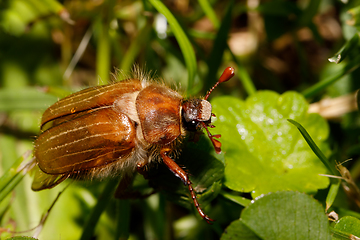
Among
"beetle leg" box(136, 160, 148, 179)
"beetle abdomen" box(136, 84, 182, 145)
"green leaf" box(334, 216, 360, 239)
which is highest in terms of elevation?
"beetle abdomen" box(136, 84, 182, 145)

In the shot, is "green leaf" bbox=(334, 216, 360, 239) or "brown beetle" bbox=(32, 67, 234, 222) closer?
"green leaf" bbox=(334, 216, 360, 239)

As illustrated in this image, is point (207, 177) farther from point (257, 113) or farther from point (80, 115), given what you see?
point (80, 115)

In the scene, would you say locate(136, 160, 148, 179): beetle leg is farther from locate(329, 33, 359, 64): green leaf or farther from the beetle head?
locate(329, 33, 359, 64): green leaf

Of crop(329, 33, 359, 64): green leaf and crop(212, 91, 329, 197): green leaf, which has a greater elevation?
crop(329, 33, 359, 64): green leaf

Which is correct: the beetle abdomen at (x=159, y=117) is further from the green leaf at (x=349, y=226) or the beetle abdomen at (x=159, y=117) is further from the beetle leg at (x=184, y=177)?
the green leaf at (x=349, y=226)

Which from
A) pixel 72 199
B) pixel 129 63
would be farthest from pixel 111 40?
pixel 72 199

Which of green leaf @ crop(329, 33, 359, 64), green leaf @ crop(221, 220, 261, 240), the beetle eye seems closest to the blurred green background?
green leaf @ crop(329, 33, 359, 64)
